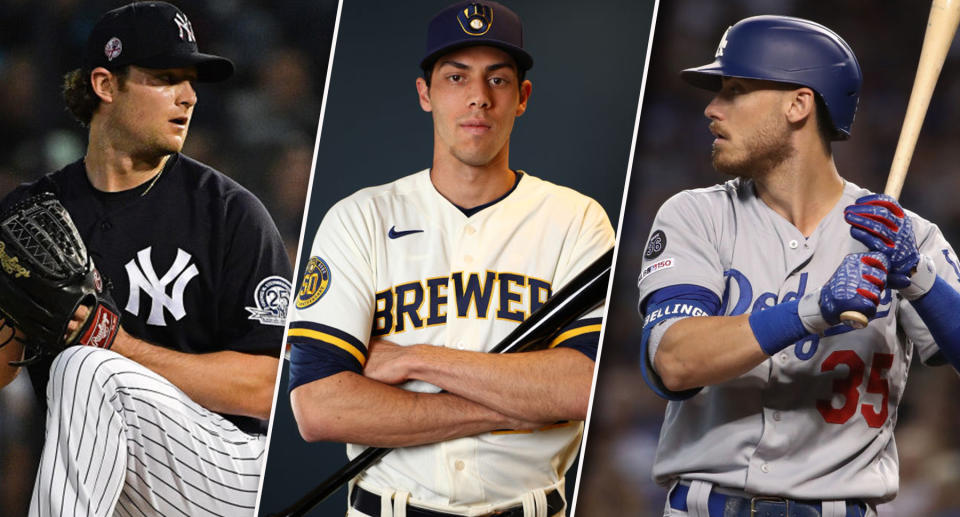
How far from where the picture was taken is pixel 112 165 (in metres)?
2.58

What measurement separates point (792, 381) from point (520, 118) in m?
0.95

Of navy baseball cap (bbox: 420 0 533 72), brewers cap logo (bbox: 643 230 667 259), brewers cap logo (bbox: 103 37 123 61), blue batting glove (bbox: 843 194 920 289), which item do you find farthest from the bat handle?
brewers cap logo (bbox: 103 37 123 61)

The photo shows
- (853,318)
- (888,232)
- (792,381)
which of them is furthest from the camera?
(792,381)

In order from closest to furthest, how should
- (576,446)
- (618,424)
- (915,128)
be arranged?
1. (915,128)
2. (576,446)
3. (618,424)

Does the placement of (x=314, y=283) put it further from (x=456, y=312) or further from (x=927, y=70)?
(x=927, y=70)

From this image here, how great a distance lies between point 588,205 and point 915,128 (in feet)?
2.66

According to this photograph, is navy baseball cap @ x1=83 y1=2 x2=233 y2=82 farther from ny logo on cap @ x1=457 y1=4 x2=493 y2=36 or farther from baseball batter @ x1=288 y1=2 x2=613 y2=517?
ny logo on cap @ x1=457 y1=4 x2=493 y2=36

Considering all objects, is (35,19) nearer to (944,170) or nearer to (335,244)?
(335,244)

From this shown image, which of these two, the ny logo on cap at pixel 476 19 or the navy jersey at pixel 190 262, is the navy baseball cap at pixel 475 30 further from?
the navy jersey at pixel 190 262

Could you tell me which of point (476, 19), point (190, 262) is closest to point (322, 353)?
point (190, 262)

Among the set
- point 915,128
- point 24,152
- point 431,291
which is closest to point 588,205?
point 431,291

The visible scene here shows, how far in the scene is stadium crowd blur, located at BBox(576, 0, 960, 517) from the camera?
2.51 m

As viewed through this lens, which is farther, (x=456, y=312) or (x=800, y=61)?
(x=456, y=312)

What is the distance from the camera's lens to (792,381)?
6.74ft
